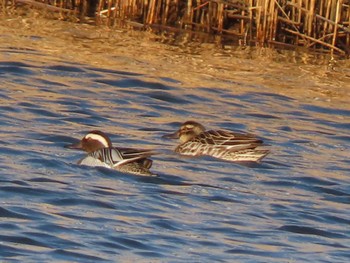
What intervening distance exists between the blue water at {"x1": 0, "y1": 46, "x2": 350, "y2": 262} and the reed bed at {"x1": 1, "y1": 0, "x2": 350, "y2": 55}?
2864 millimetres

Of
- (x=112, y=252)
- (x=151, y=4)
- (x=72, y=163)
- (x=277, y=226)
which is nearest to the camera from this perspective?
(x=112, y=252)

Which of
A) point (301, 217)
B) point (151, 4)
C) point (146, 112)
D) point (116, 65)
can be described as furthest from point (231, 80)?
point (301, 217)

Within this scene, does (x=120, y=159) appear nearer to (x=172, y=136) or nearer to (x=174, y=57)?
(x=172, y=136)

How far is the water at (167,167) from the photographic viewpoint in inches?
272

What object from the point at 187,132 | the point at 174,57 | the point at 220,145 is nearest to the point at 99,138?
the point at 220,145

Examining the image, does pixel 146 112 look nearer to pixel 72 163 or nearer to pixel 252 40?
pixel 72 163

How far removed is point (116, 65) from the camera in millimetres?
14078

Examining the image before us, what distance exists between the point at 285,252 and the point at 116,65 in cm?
742

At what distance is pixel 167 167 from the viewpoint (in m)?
9.36

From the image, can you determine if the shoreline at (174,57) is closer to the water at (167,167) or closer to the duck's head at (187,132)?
the water at (167,167)

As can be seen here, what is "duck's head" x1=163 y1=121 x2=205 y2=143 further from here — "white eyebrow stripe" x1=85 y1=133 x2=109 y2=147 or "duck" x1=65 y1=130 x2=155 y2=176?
"duck" x1=65 y1=130 x2=155 y2=176

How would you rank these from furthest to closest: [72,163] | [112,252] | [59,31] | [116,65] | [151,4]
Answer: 1. [151,4]
2. [59,31]
3. [116,65]
4. [72,163]
5. [112,252]

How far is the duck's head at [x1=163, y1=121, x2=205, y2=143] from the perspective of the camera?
10320 mm

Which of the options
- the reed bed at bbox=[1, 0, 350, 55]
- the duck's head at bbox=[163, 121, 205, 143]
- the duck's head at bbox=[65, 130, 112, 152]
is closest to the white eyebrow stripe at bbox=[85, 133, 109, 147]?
the duck's head at bbox=[65, 130, 112, 152]
